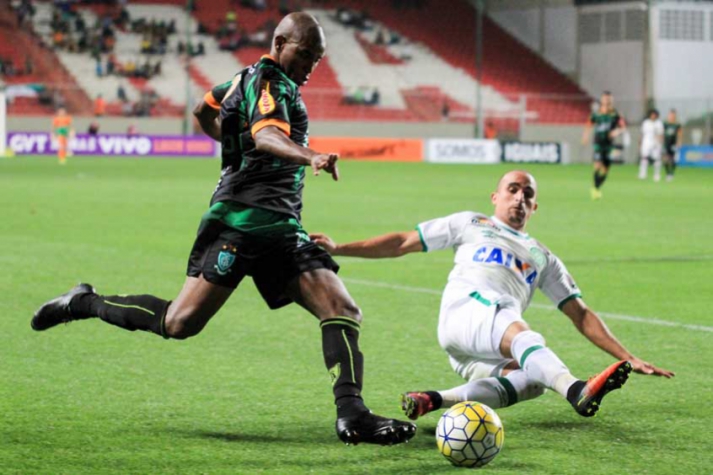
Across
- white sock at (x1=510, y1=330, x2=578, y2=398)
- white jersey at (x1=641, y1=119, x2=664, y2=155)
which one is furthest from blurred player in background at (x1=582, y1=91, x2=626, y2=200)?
white sock at (x1=510, y1=330, x2=578, y2=398)

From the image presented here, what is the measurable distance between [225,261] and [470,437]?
139 centimetres

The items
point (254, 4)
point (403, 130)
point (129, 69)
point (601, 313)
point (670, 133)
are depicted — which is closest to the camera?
point (601, 313)

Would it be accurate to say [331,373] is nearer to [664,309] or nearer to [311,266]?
[311,266]

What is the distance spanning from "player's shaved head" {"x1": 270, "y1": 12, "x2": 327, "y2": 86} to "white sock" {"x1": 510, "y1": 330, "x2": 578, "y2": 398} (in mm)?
1519

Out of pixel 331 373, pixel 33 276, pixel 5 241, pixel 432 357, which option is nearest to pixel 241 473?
pixel 331 373

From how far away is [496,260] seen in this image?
239 inches

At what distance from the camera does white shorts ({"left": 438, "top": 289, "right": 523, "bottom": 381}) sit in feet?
18.8

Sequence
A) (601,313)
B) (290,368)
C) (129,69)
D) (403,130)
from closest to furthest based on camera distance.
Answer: (290,368) → (601,313) → (129,69) → (403,130)

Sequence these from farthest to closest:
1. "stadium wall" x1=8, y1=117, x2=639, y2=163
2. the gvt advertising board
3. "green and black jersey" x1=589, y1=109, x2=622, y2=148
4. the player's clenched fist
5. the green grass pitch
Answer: "stadium wall" x1=8, y1=117, x2=639, y2=163 → the gvt advertising board → "green and black jersey" x1=589, y1=109, x2=622, y2=148 → the green grass pitch → the player's clenched fist

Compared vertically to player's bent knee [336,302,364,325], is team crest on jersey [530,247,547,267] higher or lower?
higher

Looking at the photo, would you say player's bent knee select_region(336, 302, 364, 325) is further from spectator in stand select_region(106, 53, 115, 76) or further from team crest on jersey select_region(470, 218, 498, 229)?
spectator in stand select_region(106, 53, 115, 76)

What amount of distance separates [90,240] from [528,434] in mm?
10360

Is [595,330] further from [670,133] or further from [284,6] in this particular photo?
[284,6]

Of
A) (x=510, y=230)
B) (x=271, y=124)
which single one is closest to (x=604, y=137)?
(x=510, y=230)
